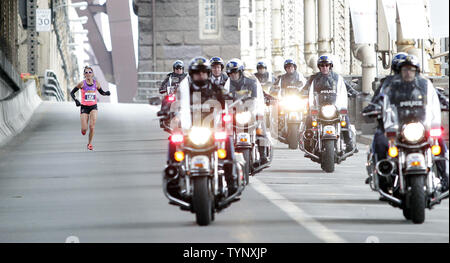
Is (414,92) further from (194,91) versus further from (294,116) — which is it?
(294,116)

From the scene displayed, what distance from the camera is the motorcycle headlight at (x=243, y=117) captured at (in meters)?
17.7

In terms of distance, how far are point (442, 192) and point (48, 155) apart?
1362 centimetres

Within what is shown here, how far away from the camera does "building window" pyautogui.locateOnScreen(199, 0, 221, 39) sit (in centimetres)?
5575

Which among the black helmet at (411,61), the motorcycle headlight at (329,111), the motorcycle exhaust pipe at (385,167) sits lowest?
the motorcycle exhaust pipe at (385,167)

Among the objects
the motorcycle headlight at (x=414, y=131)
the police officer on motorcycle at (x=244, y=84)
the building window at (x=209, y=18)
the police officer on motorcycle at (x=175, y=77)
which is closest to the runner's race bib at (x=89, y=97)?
the police officer on motorcycle at (x=175, y=77)

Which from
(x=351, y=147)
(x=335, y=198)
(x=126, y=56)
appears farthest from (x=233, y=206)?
(x=126, y=56)

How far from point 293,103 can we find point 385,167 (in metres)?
13.5

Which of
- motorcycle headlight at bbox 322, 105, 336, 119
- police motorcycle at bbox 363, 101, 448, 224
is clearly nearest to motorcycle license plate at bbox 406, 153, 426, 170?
police motorcycle at bbox 363, 101, 448, 224

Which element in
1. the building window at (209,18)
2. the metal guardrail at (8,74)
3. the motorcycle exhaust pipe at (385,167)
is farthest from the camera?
the building window at (209,18)

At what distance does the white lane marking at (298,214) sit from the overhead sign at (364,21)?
11192mm

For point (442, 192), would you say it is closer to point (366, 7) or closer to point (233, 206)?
point (233, 206)

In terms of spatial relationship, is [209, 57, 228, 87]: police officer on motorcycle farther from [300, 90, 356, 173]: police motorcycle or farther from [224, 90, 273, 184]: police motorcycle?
[300, 90, 356, 173]: police motorcycle

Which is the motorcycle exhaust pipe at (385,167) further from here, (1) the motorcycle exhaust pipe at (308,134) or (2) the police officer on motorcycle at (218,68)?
(1) the motorcycle exhaust pipe at (308,134)

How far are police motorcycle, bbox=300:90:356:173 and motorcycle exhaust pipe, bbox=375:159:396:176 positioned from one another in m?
6.69
